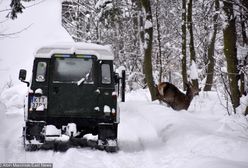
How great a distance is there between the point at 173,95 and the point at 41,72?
282 inches

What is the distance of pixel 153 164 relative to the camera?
8.34 metres

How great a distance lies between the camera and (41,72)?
9961 mm

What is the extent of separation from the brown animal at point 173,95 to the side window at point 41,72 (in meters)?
6.77

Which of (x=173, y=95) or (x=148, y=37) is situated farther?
(x=148, y=37)

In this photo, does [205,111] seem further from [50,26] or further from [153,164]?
[50,26]

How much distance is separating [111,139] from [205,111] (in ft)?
24.7

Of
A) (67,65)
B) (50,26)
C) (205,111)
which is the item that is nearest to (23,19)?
(50,26)

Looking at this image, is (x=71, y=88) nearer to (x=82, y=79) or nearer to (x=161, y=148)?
(x=82, y=79)

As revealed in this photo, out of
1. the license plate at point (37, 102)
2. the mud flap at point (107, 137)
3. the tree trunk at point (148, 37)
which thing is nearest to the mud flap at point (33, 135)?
the license plate at point (37, 102)

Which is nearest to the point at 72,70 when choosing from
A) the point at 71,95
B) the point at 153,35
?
the point at 71,95

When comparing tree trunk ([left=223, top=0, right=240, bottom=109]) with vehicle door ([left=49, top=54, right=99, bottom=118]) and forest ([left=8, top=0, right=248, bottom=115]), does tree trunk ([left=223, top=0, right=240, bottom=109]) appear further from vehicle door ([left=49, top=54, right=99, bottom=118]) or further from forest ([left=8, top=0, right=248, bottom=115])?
forest ([left=8, top=0, right=248, bottom=115])

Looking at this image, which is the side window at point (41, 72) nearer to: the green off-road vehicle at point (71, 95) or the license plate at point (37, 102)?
the green off-road vehicle at point (71, 95)

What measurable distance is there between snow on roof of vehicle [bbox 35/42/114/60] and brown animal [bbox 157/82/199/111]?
19.7 feet

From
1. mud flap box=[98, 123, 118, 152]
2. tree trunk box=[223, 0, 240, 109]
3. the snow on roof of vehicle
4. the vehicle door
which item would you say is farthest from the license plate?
tree trunk box=[223, 0, 240, 109]
